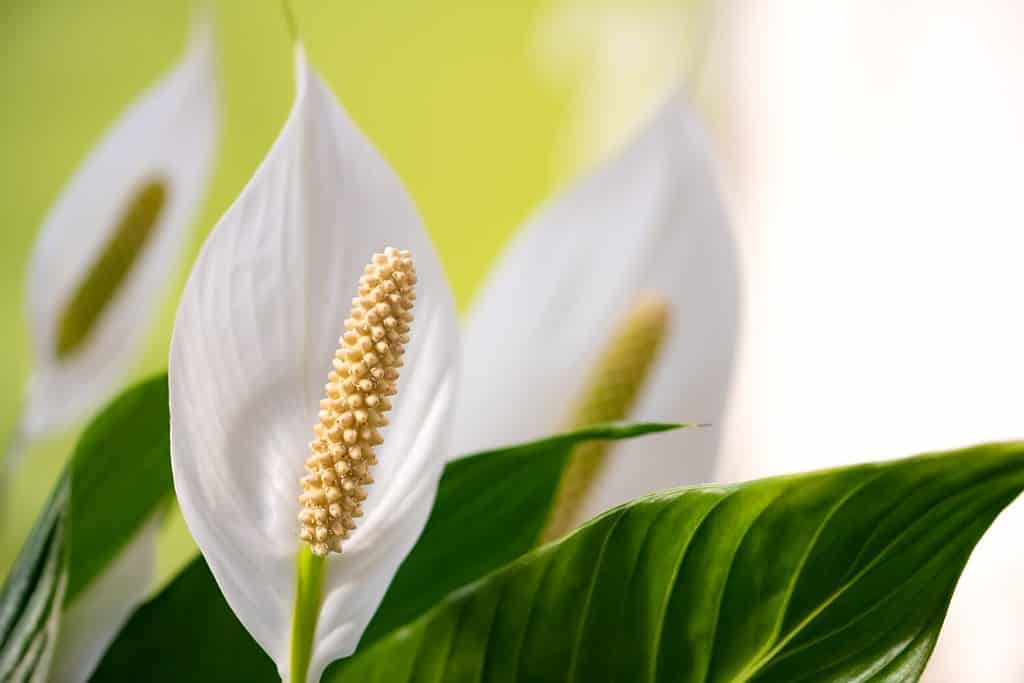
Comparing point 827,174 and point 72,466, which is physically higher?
point 827,174

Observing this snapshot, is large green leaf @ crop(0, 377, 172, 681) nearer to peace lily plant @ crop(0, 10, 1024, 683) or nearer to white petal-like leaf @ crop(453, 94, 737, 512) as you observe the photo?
peace lily plant @ crop(0, 10, 1024, 683)

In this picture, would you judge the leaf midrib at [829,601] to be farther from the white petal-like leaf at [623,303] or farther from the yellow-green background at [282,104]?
the yellow-green background at [282,104]

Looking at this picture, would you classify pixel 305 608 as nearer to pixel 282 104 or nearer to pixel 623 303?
pixel 623 303

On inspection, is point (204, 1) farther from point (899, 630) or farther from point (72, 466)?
point (899, 630)

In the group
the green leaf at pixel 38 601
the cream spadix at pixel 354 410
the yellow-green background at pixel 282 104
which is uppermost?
the yellow-green background at pixel 282 104

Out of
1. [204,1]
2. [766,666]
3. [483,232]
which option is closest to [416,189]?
[483,232]

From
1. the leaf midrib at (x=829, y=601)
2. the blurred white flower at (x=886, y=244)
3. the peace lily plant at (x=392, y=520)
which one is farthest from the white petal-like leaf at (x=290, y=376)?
the blurred white flower at (x=886, y=244)
